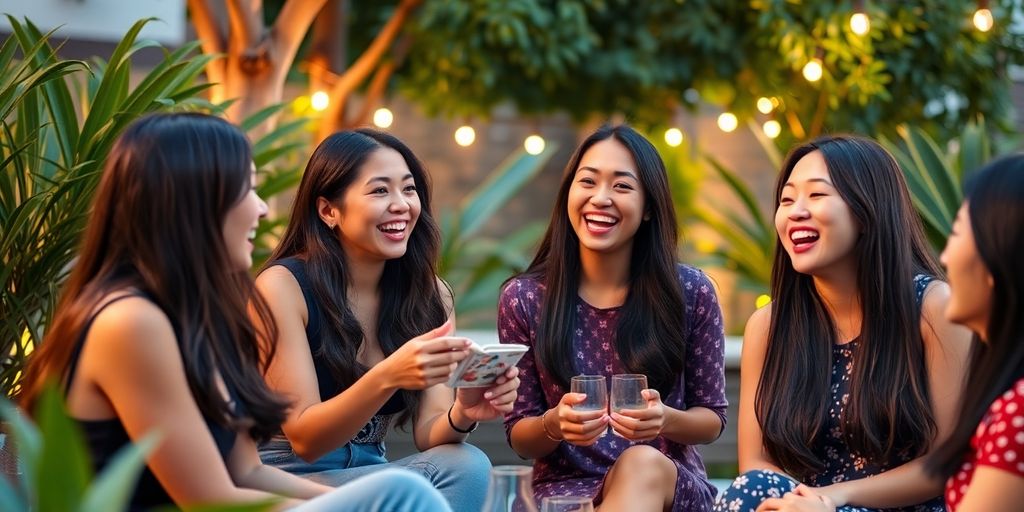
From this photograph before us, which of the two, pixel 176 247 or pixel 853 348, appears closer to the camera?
pixel 176 247

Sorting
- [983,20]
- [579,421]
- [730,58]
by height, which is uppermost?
[983,20]

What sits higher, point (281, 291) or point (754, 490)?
point (281, 291)

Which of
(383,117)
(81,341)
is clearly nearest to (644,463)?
(81,341)

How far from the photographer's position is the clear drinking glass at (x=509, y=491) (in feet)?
7.73

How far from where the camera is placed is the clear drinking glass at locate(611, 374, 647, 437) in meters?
3.07

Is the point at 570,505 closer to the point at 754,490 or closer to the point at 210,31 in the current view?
the point at 754,490

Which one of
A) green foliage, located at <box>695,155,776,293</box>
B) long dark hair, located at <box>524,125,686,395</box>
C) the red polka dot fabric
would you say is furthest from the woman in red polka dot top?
green foliage, located at <box>695,155,776,293</box>

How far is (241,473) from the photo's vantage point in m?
2.52

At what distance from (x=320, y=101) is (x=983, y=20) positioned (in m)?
4.18

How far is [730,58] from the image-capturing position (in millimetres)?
8625

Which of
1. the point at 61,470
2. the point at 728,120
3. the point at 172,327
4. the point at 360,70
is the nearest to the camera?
the point at 61,470

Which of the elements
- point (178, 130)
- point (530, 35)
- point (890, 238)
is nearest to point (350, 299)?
point (178, 130)

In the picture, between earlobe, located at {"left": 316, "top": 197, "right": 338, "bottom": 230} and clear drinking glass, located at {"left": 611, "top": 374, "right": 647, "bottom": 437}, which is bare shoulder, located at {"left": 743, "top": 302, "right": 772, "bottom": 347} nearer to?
clear drinking glass, located at {"left": 611, "top": 374, "right": 647, "bottom": 437}

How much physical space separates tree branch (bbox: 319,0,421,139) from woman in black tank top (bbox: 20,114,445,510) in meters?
5.31
